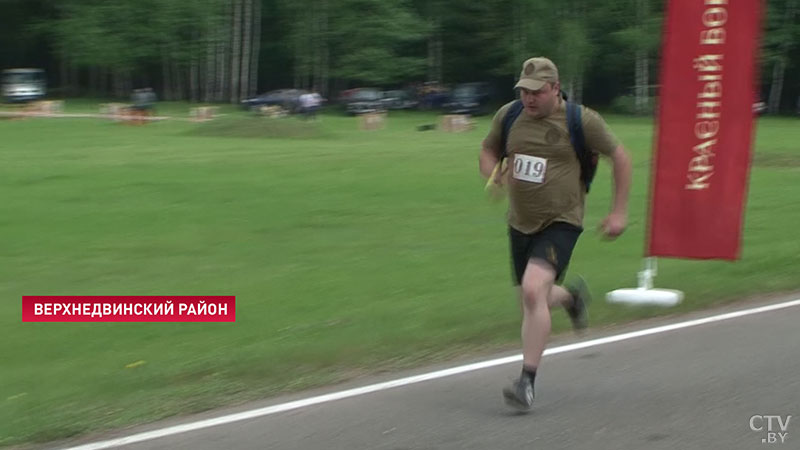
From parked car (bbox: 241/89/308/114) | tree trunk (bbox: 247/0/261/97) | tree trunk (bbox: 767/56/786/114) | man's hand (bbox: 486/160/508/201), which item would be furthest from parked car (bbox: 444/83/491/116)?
man's hand (bbox: 486/160/508/201)

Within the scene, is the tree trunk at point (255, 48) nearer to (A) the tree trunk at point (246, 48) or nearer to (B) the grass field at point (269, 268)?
(A) the tree trunk at point (246, 48)

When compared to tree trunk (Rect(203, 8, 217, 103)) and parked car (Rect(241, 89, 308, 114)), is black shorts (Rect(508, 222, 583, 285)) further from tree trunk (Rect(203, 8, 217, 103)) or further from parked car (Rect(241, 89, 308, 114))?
tree trunk (Rect(203, 8, 217, 103))

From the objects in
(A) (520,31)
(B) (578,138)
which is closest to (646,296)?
(B) (578,138)

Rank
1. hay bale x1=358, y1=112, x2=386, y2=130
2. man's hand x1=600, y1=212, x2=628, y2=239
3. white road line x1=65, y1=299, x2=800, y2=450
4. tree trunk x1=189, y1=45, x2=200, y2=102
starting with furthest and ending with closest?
tree trunk x1=189, y1=45, x2=200, y2=102 < hay bale x1=358, y1=112, x2=386, y2=130 < man's hand x1=600, y1=212, x2=628, y2=239 < white road line x1=65, y1=299, x2=800, y2=450

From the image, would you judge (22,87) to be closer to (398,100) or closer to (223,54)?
(223,54)

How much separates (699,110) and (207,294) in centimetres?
479

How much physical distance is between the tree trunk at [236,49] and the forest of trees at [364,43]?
0.09 meters

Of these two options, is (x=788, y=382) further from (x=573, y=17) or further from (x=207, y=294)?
(x=573, y=17)

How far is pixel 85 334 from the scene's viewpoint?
28.5ft

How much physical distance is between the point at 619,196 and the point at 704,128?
10.2 ft

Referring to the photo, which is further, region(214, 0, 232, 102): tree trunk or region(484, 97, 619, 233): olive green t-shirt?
region(214, 0, 232, 102): tree trunk

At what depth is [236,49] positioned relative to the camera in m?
67.1
